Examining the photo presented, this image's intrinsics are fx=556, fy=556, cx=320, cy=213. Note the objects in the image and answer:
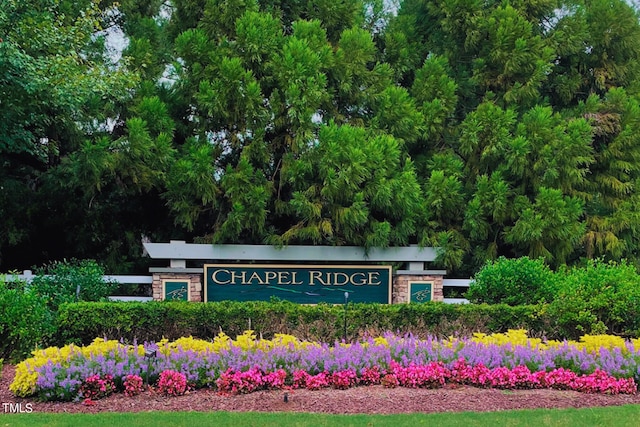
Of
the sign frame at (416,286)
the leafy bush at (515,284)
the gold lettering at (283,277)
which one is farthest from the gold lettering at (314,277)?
the leafy bush at (515,284)

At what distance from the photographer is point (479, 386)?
219 inches

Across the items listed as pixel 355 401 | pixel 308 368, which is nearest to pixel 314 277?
pixel 308 368

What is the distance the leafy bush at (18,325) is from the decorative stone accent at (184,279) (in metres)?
A: 2.95

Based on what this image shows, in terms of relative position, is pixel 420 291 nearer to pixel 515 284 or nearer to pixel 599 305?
pixel 515 284

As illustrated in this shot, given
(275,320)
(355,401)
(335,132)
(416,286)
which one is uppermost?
(335,132)

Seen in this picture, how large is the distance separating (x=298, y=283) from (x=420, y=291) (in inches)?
91.9

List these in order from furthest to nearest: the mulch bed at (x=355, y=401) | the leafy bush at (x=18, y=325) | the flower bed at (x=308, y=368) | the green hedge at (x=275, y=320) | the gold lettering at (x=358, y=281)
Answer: the gold lettering at (x=358, y=281) → the green hedge at (x=275, y=320) → the leafy bush at (x=18, y=325) → the flower bed at (x=308, y=368) → the mulch bed at (x=355, y=401)

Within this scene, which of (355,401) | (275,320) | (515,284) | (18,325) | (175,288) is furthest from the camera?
(175,288)

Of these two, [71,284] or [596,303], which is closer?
[596,303]

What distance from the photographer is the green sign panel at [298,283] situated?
9.95 m

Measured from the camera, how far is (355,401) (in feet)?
16.4

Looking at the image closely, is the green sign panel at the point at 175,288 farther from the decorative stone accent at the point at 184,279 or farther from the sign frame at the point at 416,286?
the sign frame at the point at 416,286

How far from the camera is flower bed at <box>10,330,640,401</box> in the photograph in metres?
5.20

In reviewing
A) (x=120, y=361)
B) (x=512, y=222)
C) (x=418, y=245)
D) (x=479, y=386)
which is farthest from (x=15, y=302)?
(x=512, y=222)
